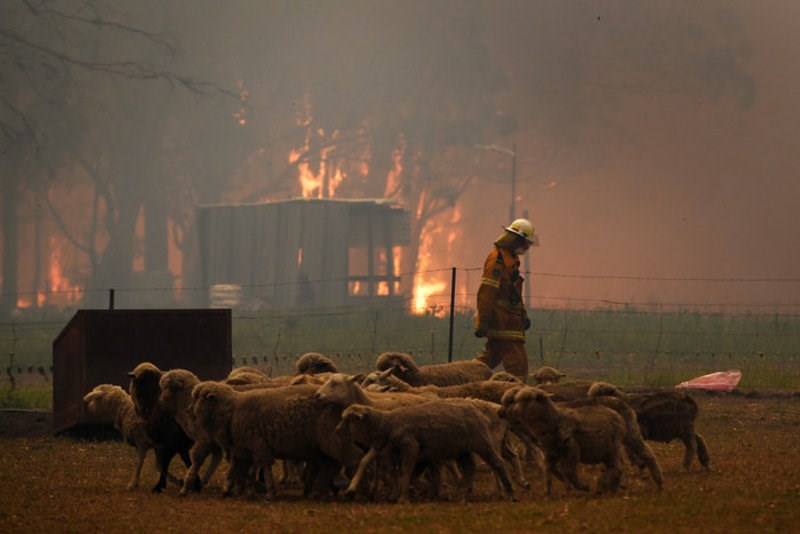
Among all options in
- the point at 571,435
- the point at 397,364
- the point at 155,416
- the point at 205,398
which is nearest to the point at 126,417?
the point at 155,416

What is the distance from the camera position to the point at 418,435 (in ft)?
40.5

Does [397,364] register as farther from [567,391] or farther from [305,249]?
[305,249]

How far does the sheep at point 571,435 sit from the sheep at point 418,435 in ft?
1.13

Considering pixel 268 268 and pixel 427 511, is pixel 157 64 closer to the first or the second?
pixel 268 268

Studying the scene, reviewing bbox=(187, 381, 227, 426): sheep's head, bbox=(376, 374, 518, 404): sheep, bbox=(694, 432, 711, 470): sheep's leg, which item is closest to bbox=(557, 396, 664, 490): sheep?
bbox=(694, 432, 711, 470): sheep's leg

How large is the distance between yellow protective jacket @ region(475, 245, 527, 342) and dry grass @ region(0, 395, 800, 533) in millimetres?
3737

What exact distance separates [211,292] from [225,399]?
43788 millimetres

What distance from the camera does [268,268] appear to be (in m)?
58.9

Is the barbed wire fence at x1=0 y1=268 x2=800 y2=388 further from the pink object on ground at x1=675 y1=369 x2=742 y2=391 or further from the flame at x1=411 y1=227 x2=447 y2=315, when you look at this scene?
the flame at x1=411 y1=227 x2=447 y2=315

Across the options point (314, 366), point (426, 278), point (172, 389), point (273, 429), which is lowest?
point (273, 429)

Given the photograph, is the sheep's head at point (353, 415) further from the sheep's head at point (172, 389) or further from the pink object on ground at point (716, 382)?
the pink object on ground at point (716, 382)

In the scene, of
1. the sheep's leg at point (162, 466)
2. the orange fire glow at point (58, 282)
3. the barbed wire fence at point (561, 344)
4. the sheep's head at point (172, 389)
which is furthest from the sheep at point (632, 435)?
the orange fire glow at point (58, 282)

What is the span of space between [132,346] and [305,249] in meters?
37.2

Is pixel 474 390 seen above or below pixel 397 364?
below
